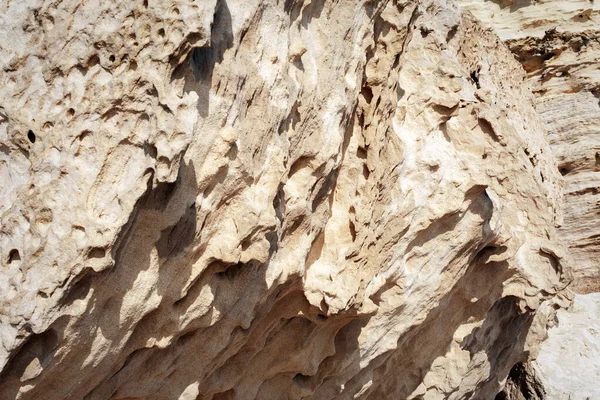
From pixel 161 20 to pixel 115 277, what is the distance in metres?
1.10

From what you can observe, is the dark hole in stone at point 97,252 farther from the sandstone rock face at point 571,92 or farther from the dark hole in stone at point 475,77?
the sandstone rock face at point 571,92

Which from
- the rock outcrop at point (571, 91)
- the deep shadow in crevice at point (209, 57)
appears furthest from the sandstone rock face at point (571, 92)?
the deep shadow in crevice at point (209, 57)

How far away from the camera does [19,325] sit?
2857 millimetres

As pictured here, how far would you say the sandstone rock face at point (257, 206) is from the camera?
117 inches

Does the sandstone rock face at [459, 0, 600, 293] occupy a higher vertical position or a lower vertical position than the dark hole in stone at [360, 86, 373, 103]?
lower

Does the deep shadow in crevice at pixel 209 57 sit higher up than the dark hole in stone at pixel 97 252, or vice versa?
the deep shadow in crevice at pixel 209 57

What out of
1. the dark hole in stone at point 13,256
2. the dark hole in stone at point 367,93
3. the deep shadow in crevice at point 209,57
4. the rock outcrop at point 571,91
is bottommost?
the rock outcrop at point 571,91

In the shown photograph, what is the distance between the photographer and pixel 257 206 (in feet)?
11.3

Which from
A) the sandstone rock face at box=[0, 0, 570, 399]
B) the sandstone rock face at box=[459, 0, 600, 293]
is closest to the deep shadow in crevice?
the sandstone rock face at box=[0, 0, 570, 399]

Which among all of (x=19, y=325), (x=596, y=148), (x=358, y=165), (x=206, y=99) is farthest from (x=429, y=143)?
(x=596, y=148)

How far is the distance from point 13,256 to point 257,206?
110 cm

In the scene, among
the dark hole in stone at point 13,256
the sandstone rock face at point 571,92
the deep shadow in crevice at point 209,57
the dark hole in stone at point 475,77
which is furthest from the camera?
the sandstone rock face at point 571,92

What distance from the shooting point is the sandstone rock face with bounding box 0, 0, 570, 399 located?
2.98 m

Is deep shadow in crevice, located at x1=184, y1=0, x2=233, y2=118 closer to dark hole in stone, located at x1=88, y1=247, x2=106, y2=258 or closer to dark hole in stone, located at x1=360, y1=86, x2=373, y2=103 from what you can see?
dark hole in stone, located at x1=88, y1=247, x2=106, y2=258
